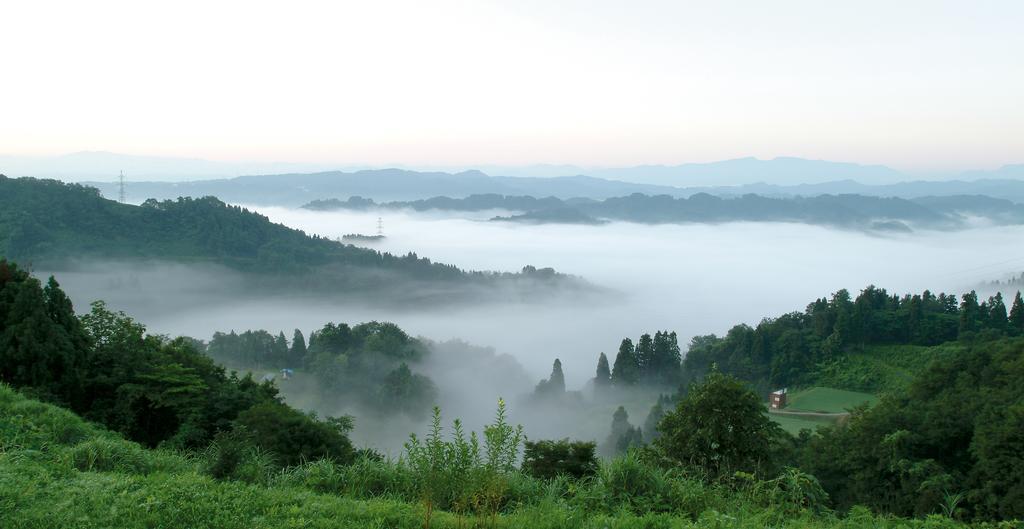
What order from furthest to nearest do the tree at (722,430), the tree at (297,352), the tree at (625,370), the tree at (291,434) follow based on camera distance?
the tree at (297,352) → the tree at (625,370) → the tree at (722,430) → the tree at (291,434)

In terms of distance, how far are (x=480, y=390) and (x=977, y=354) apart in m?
42.6

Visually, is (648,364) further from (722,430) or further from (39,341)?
(39,341)

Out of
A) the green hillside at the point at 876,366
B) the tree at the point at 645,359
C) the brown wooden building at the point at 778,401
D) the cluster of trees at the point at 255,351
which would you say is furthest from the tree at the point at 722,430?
the cluster of trees at the point at 255,351

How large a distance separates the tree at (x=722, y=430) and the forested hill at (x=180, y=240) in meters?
96.8

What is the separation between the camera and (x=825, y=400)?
45906mm

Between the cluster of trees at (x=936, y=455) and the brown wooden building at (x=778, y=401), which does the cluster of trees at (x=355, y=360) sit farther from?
the cluster of trees at (x=936, y=455)

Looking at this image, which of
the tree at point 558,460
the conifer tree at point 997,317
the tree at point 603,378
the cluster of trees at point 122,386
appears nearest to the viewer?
the tree at point 558,460

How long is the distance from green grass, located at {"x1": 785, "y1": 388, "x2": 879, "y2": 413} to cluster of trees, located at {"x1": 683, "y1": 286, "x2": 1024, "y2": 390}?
4.49 metres

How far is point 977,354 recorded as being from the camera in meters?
29.0

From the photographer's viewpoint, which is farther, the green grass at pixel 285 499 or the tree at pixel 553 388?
the tree at pixel 553 388

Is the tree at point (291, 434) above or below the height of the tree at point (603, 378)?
above

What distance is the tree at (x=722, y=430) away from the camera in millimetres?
12172

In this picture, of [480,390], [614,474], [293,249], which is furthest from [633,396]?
[293,249]

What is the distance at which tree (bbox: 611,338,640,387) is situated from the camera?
59719 mm
